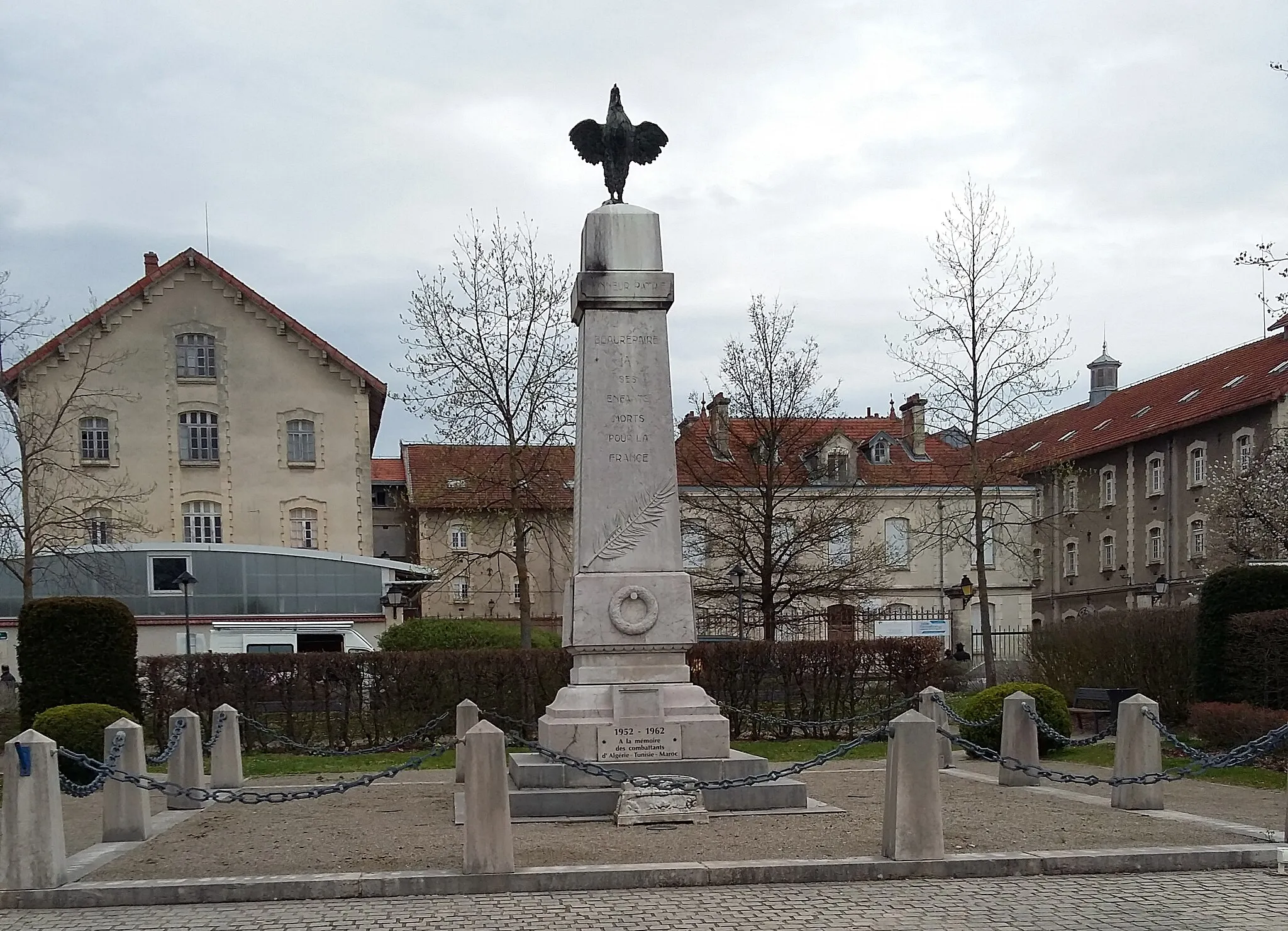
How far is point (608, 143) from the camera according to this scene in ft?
44.7

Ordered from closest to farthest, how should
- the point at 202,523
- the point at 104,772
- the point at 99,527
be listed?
the point at 104,772 → the point at 99,527 → the point at 202,523

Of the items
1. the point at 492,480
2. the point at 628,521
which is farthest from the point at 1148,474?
the point at 628,521

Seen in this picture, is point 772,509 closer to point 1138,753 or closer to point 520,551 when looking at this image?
point 520,551

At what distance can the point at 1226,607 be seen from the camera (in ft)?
59.1

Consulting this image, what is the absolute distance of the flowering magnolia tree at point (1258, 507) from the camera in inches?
1103

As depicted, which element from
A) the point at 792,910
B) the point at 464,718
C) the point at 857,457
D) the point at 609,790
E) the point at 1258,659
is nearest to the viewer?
the point at 792,910

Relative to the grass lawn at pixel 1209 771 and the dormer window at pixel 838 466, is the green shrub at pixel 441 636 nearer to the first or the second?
the dormer window at pixel 838 466

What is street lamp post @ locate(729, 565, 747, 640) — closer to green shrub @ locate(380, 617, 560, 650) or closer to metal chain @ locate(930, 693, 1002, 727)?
green shrub @ locate(380, 617, 560, 650)

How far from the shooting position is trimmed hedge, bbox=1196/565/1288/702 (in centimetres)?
1777

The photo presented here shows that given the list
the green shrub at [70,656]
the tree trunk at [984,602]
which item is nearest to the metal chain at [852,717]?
the tree trunk at [984,602]

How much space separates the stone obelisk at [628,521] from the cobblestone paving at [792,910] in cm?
370

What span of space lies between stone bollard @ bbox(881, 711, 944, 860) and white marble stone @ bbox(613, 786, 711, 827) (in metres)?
2.25

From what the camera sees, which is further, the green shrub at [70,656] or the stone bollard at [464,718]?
the green shrub at [70,656]

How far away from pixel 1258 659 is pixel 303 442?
2985cm
